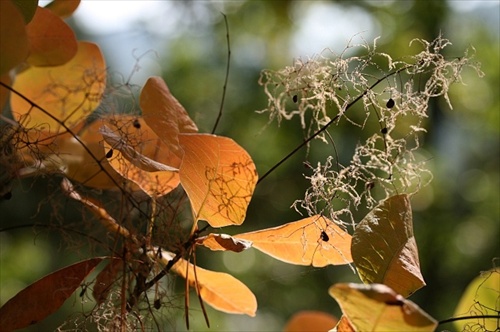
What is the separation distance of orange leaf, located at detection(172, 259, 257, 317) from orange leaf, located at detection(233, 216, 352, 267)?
0.02 metres

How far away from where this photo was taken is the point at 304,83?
0.22m

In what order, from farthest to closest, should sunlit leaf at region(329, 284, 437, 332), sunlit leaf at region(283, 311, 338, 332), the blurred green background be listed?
the blurred green background, sunlit leaf at region(283, 311, 338, 332), sunlit leaf at region(329, 284, 437, 332)

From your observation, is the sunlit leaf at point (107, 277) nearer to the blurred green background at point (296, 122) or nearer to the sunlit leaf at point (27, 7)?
the sunlit leaf at point (27, 7)

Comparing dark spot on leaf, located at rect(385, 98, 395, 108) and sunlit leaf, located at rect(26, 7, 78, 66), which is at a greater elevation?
dark spot on leaf, located at rect(385, 98, 395, 108)

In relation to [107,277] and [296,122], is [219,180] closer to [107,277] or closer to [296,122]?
[107,277]

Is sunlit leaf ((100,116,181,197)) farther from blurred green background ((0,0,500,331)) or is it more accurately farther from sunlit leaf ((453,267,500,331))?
blurred green background ((0,0,500,331))

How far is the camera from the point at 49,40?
249 mm

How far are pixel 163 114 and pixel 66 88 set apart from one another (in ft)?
0.28

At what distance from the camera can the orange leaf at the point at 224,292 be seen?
0.23 m

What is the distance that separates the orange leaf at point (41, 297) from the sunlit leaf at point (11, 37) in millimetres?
58

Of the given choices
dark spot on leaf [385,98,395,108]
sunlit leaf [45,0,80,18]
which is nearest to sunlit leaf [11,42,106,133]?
sunlit leaf [45,0,80,18]

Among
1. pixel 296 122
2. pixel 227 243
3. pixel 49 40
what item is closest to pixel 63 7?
pixel 49 40

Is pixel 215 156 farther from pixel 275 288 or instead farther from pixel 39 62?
pixel 275 288

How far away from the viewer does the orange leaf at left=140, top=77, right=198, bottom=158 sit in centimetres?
21
